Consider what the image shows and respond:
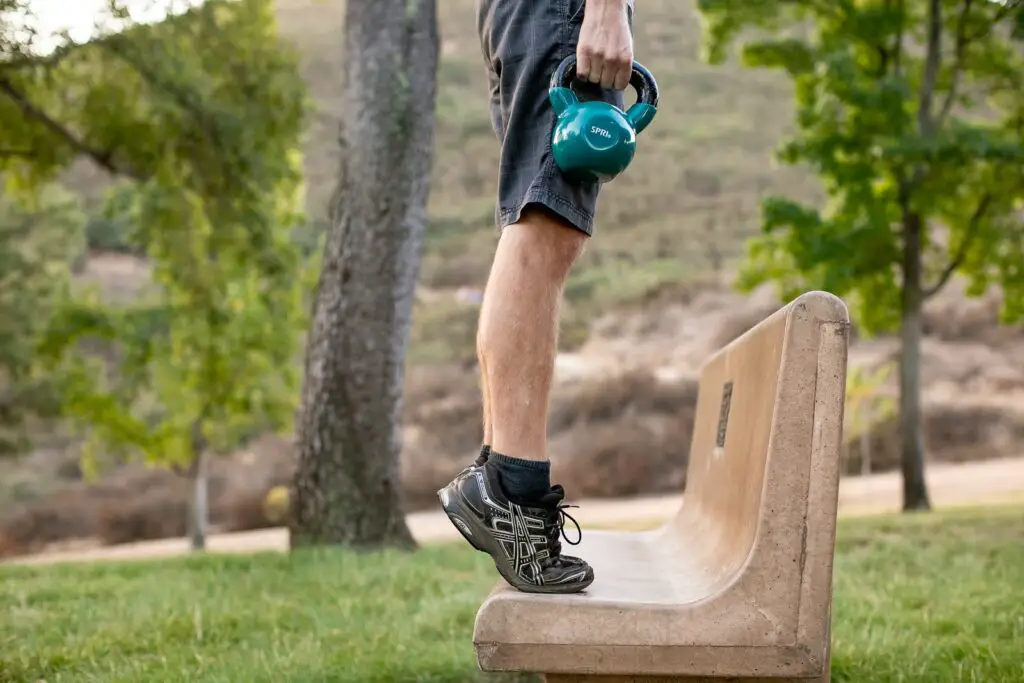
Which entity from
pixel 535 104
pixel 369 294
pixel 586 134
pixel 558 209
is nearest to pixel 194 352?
pixel 369 294

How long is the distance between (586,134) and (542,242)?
9.8 inches

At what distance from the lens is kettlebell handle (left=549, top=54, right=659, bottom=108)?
2.18 meters

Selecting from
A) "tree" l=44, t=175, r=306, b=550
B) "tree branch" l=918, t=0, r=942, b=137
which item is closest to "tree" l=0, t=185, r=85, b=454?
"tree" l=44, t=175, r=306, b=550

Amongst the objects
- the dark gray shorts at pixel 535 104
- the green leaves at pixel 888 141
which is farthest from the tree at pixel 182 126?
the green leaves at pixel 888 141

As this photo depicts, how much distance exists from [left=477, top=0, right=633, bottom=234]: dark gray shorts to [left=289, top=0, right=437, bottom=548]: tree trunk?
3.82 meters

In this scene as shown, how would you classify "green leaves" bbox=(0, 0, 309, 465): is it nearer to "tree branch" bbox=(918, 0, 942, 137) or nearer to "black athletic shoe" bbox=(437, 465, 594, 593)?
"black athletic shoe" bbox=(437, 465, 594, 593)

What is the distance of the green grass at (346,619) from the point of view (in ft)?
9.25

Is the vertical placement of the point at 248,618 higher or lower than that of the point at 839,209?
lower

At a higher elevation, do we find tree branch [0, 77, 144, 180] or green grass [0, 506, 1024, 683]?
tree branch [0, 77, 144, 180]

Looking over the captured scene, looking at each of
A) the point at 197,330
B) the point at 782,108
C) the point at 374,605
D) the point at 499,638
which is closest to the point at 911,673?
the point at 499,638

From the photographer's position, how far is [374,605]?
12.9 ft

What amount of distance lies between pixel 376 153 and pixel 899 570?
3.71 m

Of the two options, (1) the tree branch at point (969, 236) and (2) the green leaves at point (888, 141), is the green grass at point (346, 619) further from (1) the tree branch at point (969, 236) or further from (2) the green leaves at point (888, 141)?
(1) the tree branch at point (969, 236)

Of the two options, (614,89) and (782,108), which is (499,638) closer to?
(614,89)
